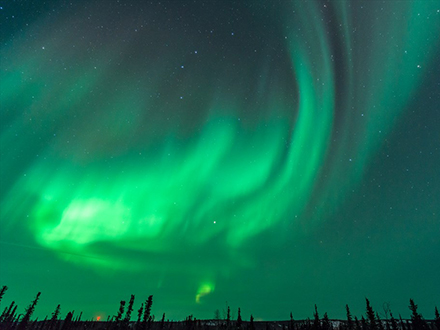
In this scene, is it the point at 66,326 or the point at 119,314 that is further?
the point at 66,326

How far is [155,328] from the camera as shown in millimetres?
172500

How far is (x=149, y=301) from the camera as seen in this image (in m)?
89.6

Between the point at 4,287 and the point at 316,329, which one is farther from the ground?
the point at 4,287

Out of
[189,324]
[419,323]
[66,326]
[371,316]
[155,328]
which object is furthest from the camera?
[155,328]

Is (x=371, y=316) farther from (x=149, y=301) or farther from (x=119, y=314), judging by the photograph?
(x=119, y=314)

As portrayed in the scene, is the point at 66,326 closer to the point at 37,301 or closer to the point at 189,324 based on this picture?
the point at 37,301

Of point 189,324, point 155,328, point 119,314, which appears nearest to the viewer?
point 119,314

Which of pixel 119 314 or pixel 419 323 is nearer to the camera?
pixel 419 323

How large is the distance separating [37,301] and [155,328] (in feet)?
335

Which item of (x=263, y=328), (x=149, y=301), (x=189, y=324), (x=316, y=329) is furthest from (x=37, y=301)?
(x=263, y=328)

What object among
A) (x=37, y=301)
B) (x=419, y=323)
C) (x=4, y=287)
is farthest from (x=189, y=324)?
(x=419, y=323)

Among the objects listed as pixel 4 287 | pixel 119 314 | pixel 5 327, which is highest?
pixel 4 287

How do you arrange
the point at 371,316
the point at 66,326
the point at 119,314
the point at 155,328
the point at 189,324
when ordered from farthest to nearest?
the point at 155,328 < the point at 189,324 < the point at 66,326 < the point at 119,314 < the point at 371,316

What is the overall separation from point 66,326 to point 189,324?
5109 centimetres
